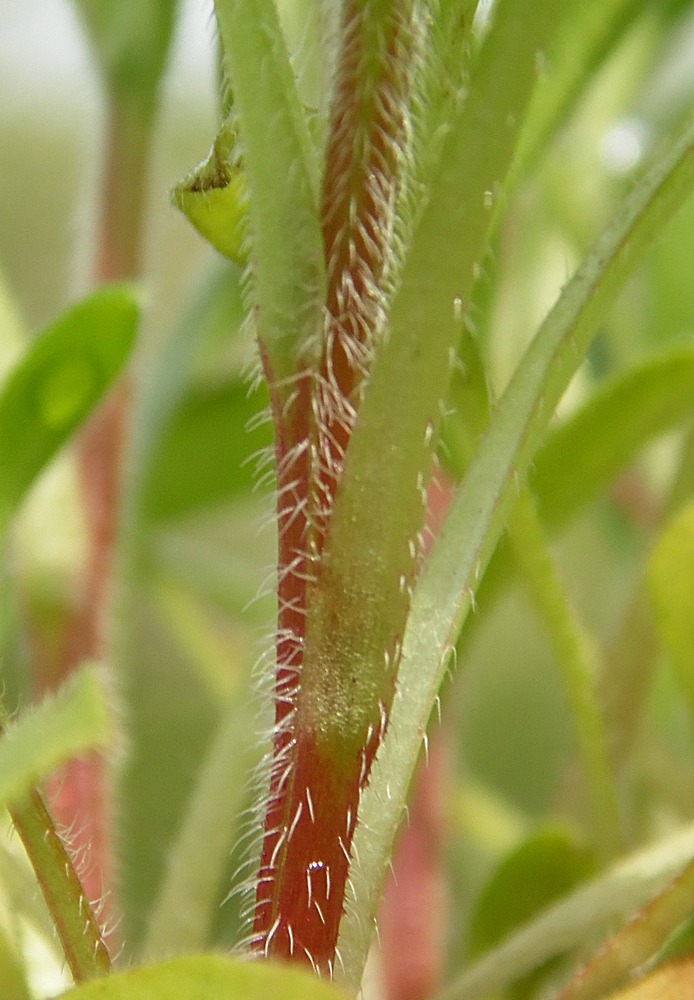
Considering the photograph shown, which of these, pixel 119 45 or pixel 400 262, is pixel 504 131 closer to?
pixel 400 262

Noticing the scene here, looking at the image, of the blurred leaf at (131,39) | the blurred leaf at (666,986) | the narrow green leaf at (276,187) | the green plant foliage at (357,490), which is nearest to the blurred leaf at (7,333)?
the green plant foliage at (357,490)

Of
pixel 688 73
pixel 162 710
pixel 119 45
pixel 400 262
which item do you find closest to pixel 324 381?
pixel 400 262

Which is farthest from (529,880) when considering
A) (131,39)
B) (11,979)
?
(131,39)

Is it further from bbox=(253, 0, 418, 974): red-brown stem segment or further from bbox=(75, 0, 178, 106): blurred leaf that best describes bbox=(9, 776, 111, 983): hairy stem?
bbox=(75, 0, 178, 106): blurred leaf

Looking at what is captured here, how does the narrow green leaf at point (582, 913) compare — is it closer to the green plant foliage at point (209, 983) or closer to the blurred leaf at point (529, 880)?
the blurred leaf at point (529, 880)

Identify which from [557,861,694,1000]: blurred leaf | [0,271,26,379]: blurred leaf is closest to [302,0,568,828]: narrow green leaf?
[557,861,694,1000]: blurred leaf

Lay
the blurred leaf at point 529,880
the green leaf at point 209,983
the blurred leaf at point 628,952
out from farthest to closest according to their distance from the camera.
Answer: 1. the blurred leaf at point 529,880
2. the blurred leaf at point 628,952
3. the green leaf at point 209,983
